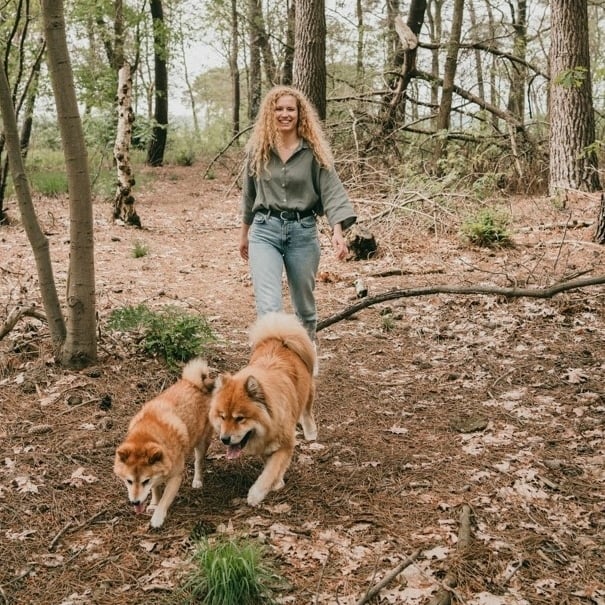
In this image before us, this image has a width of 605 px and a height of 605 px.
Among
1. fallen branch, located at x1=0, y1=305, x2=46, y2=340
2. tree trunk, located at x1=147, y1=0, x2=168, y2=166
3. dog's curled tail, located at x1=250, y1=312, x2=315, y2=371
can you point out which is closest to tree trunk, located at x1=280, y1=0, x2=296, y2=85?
tree trunk, located at x1=147, y1=0, x2=168, y2=166

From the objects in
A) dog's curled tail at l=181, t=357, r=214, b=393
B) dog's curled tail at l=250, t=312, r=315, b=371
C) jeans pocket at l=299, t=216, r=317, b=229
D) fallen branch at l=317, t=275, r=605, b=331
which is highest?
jeans pocket at l=299, t=216, r=317, b=229

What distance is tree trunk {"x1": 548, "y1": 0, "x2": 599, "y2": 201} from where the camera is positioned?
1023 centimetres

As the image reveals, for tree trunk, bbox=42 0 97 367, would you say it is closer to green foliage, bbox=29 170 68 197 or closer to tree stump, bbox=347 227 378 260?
tree stump, bbox=347 227 378 260

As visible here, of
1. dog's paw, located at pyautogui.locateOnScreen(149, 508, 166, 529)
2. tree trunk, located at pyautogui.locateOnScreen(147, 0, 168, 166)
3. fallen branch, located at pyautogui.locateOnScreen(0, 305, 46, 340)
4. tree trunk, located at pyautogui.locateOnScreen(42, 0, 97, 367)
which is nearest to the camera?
dog's paw, located at pyautogui.locateOnScreen(149, 508, 166, 529)

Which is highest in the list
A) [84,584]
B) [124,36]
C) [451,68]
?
[124,36]

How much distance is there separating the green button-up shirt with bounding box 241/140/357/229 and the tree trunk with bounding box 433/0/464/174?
24.1 feet

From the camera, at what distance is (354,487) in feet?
13.2

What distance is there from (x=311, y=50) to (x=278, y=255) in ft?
24.6

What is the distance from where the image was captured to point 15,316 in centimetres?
548

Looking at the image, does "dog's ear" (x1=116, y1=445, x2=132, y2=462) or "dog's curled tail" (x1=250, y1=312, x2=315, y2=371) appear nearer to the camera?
"dog's ear" (x1=116, y1=445, x2=132, y2=462)

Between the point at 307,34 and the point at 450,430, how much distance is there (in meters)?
8.76

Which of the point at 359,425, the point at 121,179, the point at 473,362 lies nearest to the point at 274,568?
the point at 359,425

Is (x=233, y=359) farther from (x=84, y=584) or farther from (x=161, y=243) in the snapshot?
(x=161, y=243)

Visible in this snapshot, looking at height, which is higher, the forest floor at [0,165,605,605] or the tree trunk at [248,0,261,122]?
the tree trunk at [248,0,261,122]
